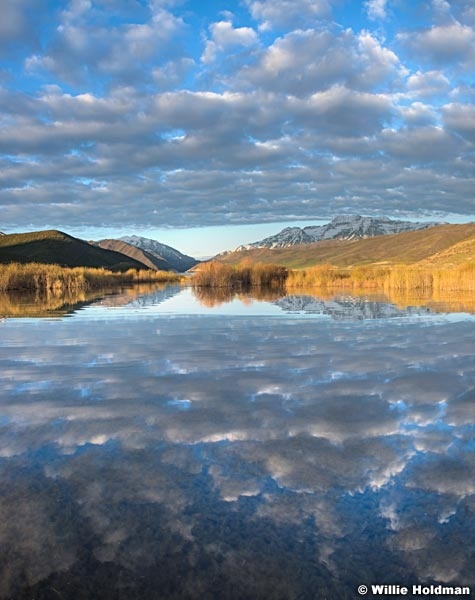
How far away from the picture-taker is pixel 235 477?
4.56m

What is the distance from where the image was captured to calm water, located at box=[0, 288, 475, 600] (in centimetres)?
316

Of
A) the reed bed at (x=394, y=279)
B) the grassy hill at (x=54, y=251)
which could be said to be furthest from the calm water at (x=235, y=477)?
the grassy hill at (x=54, y=251)

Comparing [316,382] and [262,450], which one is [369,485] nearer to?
[262,450]

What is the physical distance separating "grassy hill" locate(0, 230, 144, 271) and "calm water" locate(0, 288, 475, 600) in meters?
124

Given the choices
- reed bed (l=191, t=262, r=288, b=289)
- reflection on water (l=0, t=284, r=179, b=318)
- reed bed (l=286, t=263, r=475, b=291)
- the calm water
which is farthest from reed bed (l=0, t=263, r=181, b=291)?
the calm water

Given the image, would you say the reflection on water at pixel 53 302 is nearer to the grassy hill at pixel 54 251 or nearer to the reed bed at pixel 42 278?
the reed bed at pixel 42 278

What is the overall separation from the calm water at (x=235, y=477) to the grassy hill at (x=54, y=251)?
12392 cm

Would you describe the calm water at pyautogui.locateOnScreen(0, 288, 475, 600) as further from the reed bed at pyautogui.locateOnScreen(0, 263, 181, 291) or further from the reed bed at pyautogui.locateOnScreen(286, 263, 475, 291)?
the reed bed at pyautogui.locateOnScreen(0, 263, 181, 291)

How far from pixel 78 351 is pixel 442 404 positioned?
804cm

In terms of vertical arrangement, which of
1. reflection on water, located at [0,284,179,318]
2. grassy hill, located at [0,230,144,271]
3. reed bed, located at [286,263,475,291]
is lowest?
reflection on water, located at [0,284,179,318]

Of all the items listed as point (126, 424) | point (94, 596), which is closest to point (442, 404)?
point (126, 424)

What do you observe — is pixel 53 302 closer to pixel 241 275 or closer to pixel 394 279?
pixel 241 275

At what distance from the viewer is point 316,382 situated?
8.35m

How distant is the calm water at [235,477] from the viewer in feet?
10.4
